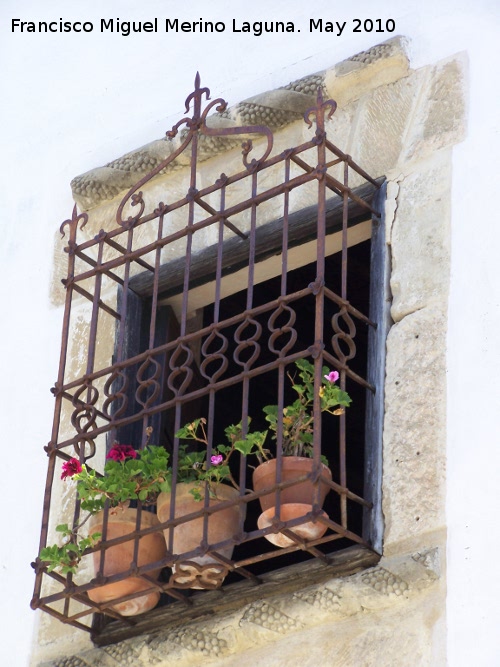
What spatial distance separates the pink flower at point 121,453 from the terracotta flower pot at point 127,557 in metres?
0.13

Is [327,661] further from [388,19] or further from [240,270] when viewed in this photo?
[388,19]

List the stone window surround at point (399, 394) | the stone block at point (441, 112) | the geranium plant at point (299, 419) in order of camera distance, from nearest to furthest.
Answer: the stone window surround at point (399, 394) < the geranium plant at point (299, 419) < the stone block at point (441, 112)

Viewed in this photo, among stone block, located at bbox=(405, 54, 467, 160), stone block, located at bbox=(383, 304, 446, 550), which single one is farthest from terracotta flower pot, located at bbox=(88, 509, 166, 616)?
stone block, located at bbox=(405, 54, 467, 160)

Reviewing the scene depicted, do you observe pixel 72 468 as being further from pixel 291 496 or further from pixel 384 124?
pixel 384 124

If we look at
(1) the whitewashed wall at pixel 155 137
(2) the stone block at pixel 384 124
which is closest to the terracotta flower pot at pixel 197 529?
(1) the whitewashed wall at pixel 155 137

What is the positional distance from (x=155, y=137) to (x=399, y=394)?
4.46ft

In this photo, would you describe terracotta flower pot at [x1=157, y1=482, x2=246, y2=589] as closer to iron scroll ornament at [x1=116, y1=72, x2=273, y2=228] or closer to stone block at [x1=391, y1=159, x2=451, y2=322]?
stone block at [x1=391, y1=159, x2=451, y2=322]

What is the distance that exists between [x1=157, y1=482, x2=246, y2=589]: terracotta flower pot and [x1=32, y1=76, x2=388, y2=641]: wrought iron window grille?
0.01 m

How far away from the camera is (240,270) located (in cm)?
431

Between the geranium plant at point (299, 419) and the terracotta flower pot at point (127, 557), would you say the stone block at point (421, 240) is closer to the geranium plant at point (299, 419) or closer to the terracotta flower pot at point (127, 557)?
the geranium plant at point (299, 419)

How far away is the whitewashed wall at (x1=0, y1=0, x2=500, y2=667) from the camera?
3.45 metres

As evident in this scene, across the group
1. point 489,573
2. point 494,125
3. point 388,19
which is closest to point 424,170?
point 494,125

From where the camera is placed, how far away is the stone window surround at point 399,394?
3432 millimetres

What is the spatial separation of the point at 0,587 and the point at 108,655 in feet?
1.63
